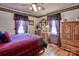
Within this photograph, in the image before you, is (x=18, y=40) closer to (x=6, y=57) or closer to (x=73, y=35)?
(x=6, y=57)

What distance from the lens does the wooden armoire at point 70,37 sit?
71.7 inches

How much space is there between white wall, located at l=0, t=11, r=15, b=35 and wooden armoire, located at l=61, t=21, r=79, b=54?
876 millimetres

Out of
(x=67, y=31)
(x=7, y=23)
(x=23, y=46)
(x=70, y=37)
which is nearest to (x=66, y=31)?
(x=67, y=31)

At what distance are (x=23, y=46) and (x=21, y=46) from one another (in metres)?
0.03

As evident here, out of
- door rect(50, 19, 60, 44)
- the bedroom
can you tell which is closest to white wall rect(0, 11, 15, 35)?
the bedroom

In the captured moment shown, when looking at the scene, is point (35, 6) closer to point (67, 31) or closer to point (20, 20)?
point (20, 20)

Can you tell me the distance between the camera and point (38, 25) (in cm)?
178

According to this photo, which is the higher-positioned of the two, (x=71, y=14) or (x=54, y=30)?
(x=71, y=14)

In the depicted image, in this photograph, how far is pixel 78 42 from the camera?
5.91 feet

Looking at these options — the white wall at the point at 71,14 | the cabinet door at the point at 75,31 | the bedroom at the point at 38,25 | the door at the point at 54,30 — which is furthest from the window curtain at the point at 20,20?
the cabinet door at the point at 75,31

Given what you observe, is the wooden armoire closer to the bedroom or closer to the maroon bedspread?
the bedroom

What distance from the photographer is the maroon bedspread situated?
4.99ft

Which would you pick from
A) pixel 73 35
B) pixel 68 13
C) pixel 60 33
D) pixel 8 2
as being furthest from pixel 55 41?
pixel 8 2

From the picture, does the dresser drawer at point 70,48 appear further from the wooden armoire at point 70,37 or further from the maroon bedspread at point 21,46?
the maroon bedspread at point 21,46
